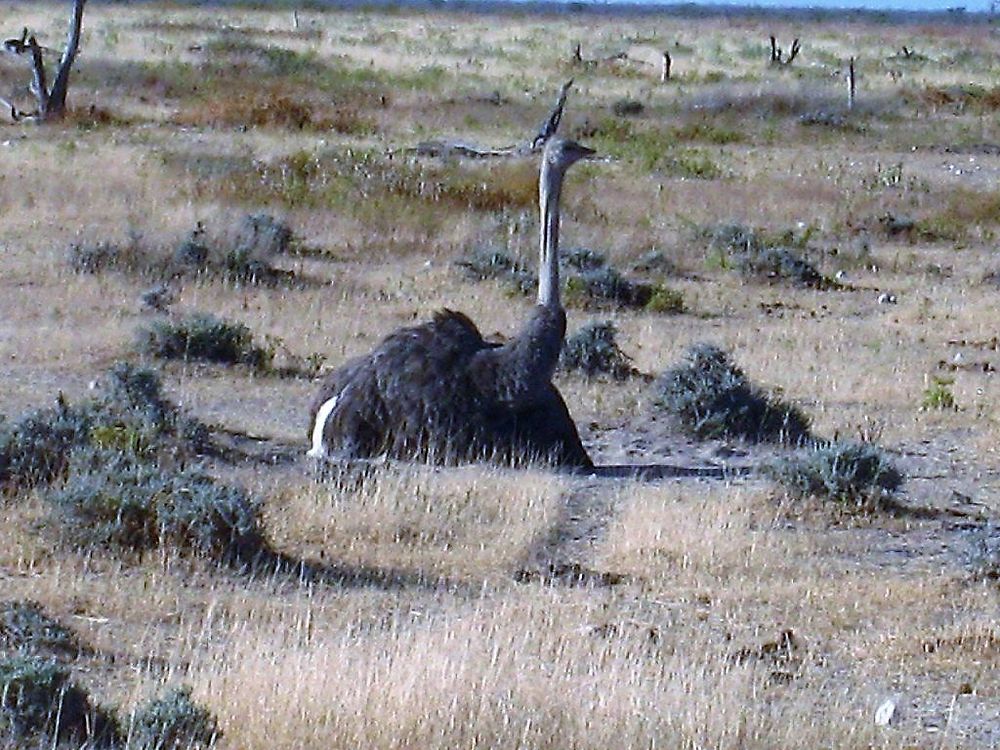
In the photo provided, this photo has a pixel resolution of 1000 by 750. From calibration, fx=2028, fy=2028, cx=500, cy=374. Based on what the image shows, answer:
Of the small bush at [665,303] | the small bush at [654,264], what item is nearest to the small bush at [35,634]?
the small bush at [665,303]

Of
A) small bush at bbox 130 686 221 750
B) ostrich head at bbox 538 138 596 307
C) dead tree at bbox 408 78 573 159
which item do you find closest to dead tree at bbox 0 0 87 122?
dead tree at bbox 408 78 573 159

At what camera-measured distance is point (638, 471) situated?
9930mm

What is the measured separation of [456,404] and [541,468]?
0.51m

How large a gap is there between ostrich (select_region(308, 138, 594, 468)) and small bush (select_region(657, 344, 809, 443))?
4.36 feet

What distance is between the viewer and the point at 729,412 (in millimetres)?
10852

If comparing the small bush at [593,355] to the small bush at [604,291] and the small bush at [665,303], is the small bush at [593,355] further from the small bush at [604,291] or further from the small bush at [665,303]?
the small bush at [604,291]

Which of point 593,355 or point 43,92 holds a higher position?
point 43,92

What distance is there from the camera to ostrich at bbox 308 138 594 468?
951 cm

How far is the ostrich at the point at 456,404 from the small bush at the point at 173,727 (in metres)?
4.48

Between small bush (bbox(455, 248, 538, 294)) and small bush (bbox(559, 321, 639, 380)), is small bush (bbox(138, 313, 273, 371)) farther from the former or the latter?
small bush (bbox(455, 248, 538, 294))

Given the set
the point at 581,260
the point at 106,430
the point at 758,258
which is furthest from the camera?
Answer: the point at 758,258

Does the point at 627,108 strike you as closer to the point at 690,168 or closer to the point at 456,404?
the point at 690,168

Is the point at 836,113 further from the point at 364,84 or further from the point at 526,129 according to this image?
the point at 364,84

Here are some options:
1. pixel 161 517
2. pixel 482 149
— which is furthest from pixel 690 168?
pixel 161 517
